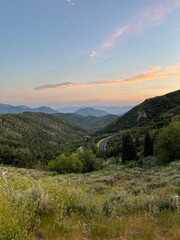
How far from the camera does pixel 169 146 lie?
42844 millimetres

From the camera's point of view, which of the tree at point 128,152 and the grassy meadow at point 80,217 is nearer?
the grassy meadow at point 80,217

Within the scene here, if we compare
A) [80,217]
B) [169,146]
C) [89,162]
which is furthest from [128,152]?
[80,217]

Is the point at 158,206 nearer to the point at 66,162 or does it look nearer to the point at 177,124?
the point at 177,124

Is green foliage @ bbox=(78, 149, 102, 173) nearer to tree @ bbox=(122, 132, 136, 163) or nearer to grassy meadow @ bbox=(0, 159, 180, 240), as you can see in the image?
tree @ bbox=(122, 132, 136, 163)

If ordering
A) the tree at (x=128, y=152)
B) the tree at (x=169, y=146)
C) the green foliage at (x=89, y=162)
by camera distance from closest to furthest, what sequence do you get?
the tree at (x=169, y=146), the tree at (x=128, y=152), the green foliage at (x=89, y=162)

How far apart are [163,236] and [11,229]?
9.78ft

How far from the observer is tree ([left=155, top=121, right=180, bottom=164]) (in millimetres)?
42522

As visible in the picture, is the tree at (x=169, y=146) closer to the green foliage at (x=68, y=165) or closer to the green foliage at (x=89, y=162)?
the green foliage at (x=68, y=165)

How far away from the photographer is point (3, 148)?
12638 centimetres

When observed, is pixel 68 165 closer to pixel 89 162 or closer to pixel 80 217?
pixel 89 162

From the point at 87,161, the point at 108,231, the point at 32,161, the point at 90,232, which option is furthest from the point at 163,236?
the point at 32,161

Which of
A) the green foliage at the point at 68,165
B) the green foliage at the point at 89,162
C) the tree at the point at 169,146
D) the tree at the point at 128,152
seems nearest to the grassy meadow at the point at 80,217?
the tree at the point at 169,146

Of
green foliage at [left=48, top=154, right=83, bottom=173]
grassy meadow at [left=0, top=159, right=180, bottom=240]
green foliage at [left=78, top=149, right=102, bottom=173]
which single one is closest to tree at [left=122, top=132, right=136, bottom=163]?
green foliage at [left=78, top=149, right=102, bottom=173]

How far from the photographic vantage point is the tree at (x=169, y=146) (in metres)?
42.5
